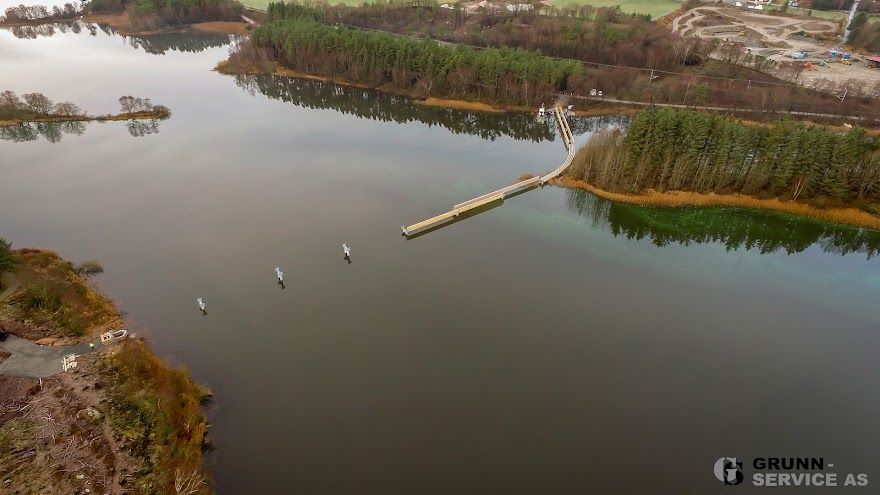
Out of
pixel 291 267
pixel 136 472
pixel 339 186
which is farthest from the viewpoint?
pixel 339 186

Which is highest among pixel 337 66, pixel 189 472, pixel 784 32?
pixel 784 32

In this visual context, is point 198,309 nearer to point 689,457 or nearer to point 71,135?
point 689,457

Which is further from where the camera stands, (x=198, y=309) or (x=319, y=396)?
(x=198, y=309)

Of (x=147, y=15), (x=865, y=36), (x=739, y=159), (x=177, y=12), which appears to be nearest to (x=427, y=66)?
(x=739, y=159)

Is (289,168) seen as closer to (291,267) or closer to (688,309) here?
(291,267)

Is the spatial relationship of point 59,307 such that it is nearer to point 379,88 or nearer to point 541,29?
point 379,88

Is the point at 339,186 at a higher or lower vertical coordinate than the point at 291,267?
higher

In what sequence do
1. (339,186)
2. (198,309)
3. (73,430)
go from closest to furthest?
(73,430), (198,309), (339,186)

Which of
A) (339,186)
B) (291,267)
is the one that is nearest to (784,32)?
(339,186)
